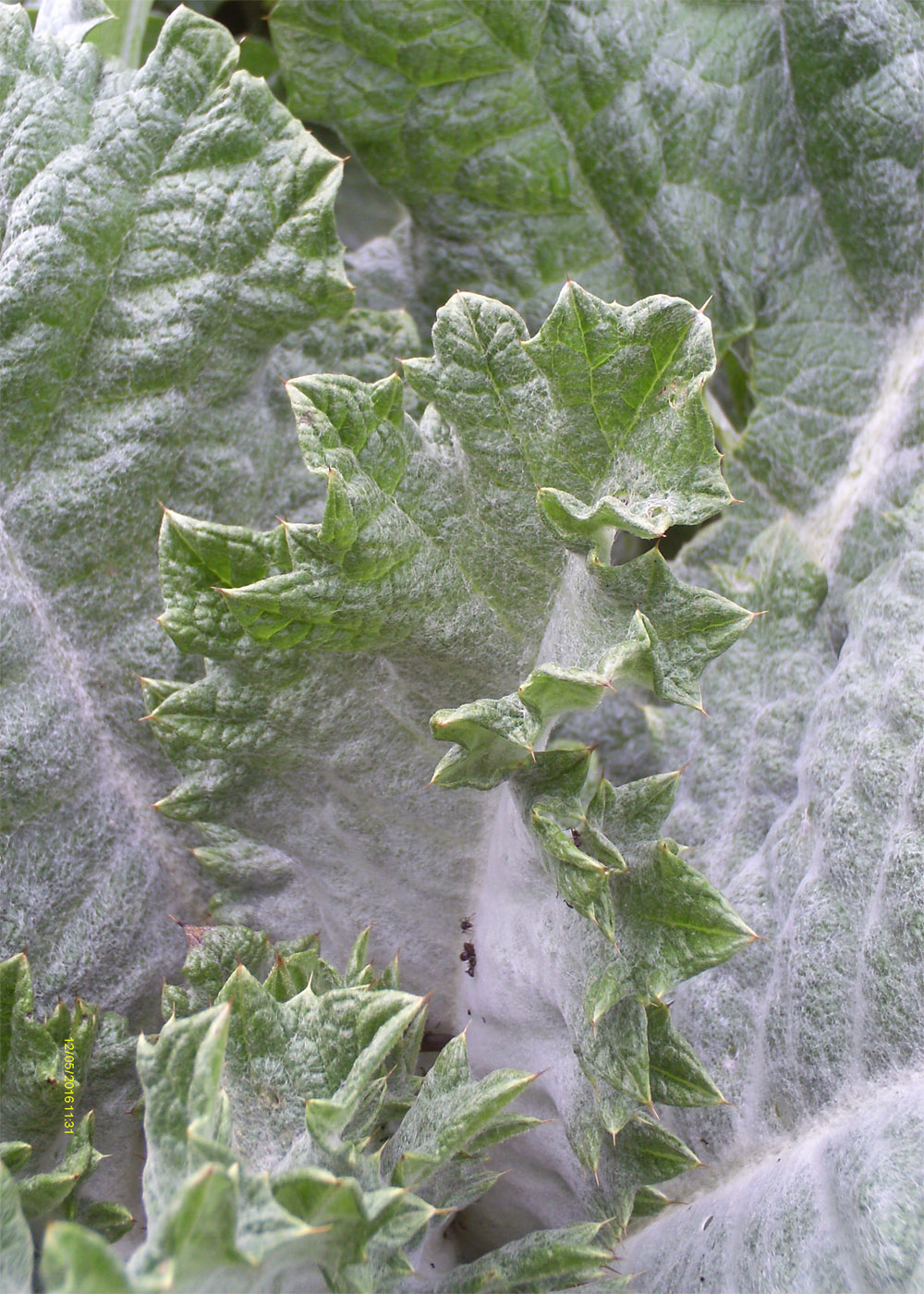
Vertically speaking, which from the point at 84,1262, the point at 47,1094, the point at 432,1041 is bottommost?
the point at 432,1041

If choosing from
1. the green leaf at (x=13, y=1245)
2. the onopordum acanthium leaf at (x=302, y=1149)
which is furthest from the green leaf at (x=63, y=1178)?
the onopordum acanthium leaf at (x=302, y=1149)

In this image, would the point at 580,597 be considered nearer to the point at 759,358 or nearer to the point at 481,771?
the point at 481,771

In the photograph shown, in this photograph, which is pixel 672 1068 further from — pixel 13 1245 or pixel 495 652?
pixel 13 1245

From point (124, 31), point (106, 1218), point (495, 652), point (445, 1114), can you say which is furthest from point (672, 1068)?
point (124, 31)

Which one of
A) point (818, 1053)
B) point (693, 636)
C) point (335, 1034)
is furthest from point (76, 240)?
point (818, 1053)

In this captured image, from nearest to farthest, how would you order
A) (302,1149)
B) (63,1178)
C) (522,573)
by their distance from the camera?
(302,1149)
(63,1178)
(522,573)

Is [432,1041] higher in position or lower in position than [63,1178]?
lower

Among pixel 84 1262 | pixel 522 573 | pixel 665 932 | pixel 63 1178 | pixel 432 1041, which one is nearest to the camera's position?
pixel 84 1262

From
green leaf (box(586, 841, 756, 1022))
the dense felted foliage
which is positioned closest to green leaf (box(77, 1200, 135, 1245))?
the dense felted foliage

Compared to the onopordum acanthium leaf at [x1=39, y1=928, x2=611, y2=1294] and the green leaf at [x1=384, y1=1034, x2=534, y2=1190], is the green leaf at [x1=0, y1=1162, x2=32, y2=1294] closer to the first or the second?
the onopordum acanthium leaf at [x1=39, y1=928, x2=611, y2=1294]

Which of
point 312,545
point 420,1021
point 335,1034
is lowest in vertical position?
point 420,1021
